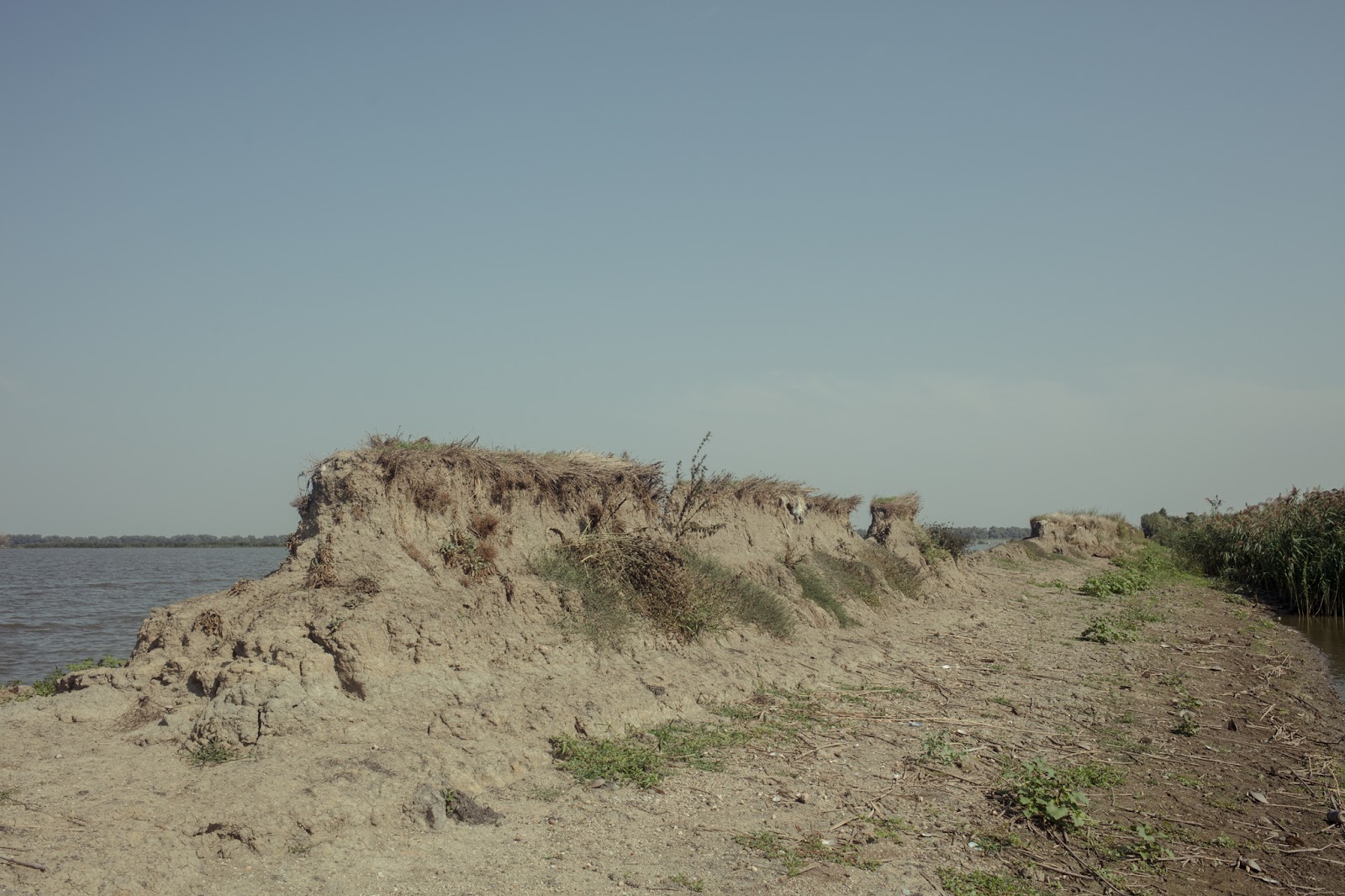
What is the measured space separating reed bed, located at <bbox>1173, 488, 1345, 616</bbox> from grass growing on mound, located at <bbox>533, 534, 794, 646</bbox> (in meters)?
19.9

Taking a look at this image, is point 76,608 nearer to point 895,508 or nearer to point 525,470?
point 525,470

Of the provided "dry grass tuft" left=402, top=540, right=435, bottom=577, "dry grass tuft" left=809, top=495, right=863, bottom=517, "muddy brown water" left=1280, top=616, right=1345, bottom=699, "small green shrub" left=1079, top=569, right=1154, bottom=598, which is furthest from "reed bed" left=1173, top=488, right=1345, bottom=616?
"dry grass tuft" left=402, top=540, right=435, bottom=577

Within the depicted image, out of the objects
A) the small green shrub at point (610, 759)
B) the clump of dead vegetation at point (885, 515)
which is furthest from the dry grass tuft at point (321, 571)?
the clump of dead vegetation at point (885, 515)

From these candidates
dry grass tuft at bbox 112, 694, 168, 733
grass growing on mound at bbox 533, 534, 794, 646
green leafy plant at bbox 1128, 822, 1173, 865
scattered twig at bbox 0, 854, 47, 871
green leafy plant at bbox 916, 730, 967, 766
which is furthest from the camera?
grass growing on mound at bbox 533, 534, 794, 646

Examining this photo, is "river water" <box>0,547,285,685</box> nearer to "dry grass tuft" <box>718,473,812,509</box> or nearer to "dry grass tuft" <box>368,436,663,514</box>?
"dry grass tuft" <box>368,436,663,514</box>

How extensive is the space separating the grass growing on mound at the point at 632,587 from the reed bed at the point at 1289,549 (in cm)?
1989

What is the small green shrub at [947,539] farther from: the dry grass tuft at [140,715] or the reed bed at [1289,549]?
the dry grass tuft at [140,715]

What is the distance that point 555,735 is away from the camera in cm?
759

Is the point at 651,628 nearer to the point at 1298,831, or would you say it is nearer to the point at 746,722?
the point at 746,722

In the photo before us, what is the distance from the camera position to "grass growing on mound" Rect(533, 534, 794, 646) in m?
9.96

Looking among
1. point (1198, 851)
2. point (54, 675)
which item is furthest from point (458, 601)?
point (1198, 851)

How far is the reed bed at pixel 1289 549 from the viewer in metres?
22.8

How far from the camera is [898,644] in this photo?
44.4 feet

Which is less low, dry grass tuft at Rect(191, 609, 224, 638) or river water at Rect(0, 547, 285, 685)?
dry grass tuft at Rect(191, 609, 224, 638)
